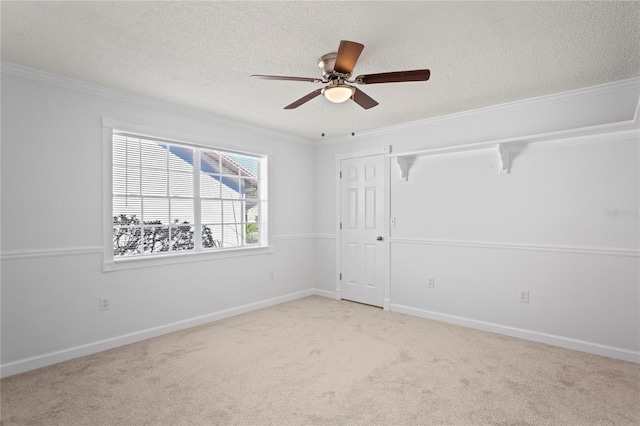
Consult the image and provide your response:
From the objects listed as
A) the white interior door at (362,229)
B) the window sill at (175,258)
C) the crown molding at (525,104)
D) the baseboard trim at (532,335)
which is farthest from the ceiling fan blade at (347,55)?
the baseboard trim at (532,335)

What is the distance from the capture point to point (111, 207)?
10.9ft

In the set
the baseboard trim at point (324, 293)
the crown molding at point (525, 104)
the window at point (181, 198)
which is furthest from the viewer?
the baseboard trim at point (324, 293)

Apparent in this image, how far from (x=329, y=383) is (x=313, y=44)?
8.06 feet

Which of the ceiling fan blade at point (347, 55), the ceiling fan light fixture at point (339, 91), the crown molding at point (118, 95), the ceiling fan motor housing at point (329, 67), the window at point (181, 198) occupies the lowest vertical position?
the window at point (181, 198)

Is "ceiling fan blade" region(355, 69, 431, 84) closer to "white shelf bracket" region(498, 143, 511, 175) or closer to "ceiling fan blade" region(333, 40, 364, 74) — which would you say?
"ceiling fan blade" region(333, 40, 364, 74)

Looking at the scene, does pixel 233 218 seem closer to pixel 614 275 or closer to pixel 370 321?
pixel 370 321

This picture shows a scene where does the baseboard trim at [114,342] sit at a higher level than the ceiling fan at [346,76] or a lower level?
lower

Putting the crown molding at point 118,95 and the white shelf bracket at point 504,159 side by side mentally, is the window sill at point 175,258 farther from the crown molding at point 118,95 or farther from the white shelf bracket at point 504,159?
the white shelf bracket at point 504,159

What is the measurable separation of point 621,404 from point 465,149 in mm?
2531

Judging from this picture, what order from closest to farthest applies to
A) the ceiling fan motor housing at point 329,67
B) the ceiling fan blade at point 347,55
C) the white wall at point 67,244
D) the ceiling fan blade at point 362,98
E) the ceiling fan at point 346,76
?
the ceiling fan blade at point 347,55
the ceiling fan at point 346,76
the ceiling fan motor housing at point 329,67
the ceiling fan blade at point 362,98
the white wall at point 67,244

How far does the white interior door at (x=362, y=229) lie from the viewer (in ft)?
15.6

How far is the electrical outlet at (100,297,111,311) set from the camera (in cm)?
324

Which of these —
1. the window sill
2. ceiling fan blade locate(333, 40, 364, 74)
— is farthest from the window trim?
ceiling fan blade locate(333, 40, 364, 74)

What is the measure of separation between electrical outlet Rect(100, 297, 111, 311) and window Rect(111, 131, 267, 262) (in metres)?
0.39
